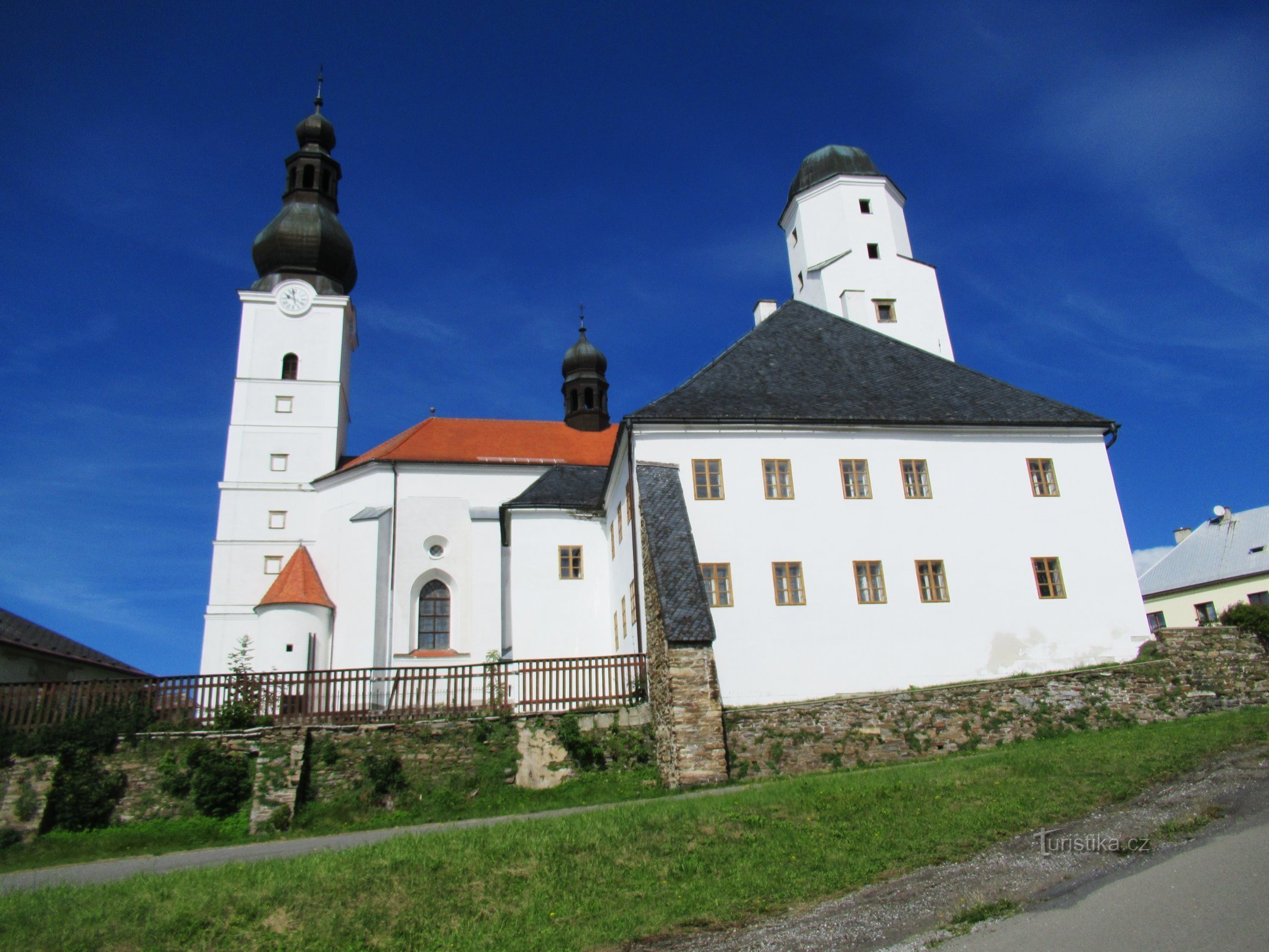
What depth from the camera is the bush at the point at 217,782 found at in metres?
15.8

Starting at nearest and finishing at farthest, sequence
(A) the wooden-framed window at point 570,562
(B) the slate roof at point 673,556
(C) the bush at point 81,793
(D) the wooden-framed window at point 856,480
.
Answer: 1. (C) the bush at point 81,793
2. (B) the slate roof at point 673,556
3. (D) the wooden-framed window at point 856,480
4. (A) the wooden-framed window at point 570,562

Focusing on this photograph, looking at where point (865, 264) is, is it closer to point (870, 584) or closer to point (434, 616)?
point (870, 584)

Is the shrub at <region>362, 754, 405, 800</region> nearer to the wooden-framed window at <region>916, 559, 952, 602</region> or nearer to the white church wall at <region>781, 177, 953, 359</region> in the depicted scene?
the wooden-framed window at <region>916, 559, 952, 602</region>

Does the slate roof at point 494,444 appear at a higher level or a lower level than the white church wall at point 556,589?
higher

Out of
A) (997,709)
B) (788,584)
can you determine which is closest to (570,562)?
(788,584)

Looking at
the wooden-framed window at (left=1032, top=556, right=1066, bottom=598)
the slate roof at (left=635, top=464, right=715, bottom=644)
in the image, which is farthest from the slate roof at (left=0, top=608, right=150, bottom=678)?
the wooden-framed window at (left=1032, top=556, right=1066, bottom=598)

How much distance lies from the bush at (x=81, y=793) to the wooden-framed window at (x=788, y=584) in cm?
1317

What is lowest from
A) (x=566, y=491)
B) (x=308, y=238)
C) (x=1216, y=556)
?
(x=1216, y=556)

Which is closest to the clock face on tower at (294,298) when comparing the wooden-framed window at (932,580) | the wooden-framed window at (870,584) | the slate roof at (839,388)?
the slate roof at (839,388)

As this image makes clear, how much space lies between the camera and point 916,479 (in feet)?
67.0

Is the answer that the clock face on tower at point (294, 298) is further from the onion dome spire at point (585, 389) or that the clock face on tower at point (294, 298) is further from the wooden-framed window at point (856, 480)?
the wooden-framed window at point (856, 480)

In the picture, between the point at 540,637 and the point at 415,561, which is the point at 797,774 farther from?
the point at 415,561

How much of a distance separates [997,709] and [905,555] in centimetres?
387

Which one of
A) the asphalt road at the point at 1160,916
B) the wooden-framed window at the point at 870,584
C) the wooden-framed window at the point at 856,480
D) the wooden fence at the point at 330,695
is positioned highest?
the wooden-framed window at the point at 856,480
